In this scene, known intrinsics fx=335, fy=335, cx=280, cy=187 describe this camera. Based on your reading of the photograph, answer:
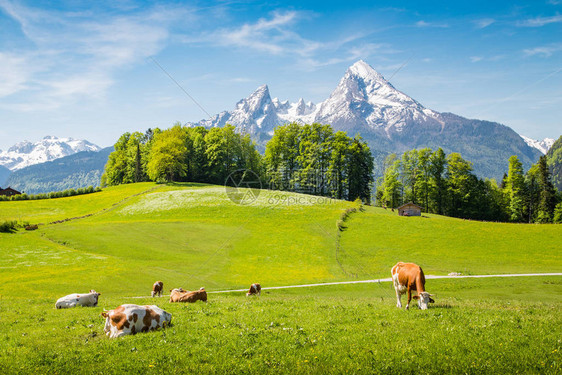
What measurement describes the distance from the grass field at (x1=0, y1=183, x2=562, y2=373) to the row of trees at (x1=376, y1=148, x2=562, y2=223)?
2971cm

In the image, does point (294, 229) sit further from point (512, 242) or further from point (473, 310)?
point (473, 310)

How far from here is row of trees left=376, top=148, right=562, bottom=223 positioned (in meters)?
93.4

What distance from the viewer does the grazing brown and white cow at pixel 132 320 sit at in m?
12.7

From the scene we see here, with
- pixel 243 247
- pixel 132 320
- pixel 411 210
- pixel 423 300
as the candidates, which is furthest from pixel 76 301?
pixel 411 210

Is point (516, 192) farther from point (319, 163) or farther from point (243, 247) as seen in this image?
point (243, 247)

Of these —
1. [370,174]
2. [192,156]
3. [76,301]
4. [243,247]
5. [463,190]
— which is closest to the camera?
[76,301]

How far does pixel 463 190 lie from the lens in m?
93.9

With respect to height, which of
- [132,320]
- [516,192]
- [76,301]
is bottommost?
[76,301]

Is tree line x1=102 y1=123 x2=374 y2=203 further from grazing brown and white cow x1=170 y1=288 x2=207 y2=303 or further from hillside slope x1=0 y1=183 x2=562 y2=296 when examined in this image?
grazing brown and white cow x1=170 y1=288 x2=207 y2=303

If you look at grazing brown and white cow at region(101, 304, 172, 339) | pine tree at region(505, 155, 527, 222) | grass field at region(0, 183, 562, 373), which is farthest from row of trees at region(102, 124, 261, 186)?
grazing brown and white cow at region(101, 304, 172, 339)

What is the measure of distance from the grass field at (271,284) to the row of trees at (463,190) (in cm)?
2971

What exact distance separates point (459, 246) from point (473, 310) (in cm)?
4213

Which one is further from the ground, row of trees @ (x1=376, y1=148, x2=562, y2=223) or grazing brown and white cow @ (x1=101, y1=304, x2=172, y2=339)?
row of trees @ (x1=376, y1=148, x2=562, y2=223)

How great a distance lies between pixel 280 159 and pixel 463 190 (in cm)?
5317
